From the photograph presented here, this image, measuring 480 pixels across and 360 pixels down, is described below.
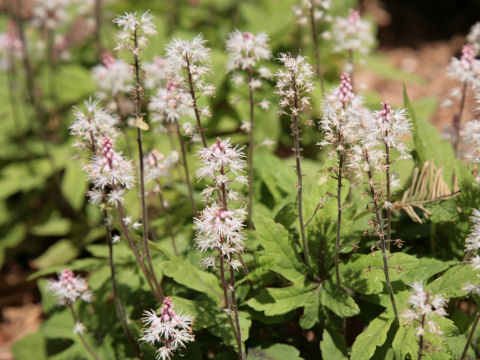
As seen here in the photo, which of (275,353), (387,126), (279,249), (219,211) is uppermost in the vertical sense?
(387,126)

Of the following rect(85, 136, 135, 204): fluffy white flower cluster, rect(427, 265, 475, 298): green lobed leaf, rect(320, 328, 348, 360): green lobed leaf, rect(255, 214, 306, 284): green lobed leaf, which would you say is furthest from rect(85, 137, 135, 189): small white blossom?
rect(427, 265, 475, 298): green lobed leaf

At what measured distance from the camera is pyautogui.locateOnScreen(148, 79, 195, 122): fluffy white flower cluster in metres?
2.73

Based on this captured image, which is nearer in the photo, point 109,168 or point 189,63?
point 109,168

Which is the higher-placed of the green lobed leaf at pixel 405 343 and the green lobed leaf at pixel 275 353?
the green lobed leaf at pixel 405 343

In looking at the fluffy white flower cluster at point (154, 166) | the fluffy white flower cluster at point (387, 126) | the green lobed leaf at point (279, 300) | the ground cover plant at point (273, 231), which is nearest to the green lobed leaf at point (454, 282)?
the ground cover plant at point (273, 231)

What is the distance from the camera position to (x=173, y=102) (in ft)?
9.04

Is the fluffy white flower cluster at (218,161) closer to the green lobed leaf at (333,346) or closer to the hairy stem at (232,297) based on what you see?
the hairy stem at (232,297)

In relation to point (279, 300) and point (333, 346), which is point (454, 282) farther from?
point (279, 300)

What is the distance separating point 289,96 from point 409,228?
156 centimetres

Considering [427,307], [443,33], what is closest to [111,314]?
[427,307]

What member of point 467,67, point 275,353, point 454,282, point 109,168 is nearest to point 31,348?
point 275,353

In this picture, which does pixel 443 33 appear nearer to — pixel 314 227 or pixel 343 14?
pixel 343 14

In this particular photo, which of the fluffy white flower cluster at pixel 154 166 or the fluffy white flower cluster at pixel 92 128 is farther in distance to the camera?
the fluffy white flower cluster at pixel 154 166

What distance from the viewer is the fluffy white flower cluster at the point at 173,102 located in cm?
273
